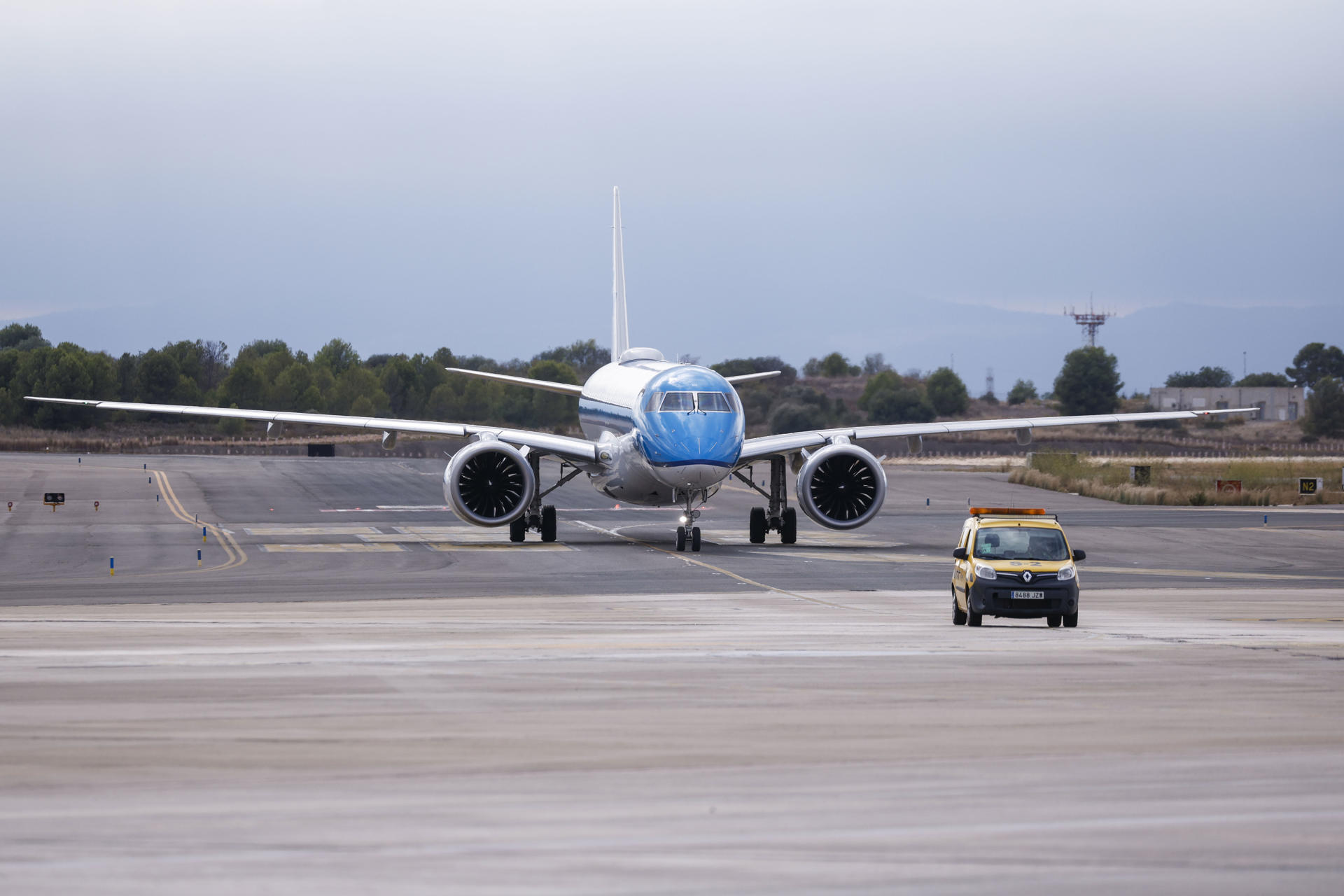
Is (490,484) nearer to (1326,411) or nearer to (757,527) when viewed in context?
(757,527)

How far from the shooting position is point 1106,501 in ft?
209

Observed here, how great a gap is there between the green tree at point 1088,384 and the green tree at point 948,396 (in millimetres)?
21565

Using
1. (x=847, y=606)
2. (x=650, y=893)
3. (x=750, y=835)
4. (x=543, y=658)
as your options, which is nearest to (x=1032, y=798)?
(x=750, y=835)

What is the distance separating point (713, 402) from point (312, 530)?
14.9 metres

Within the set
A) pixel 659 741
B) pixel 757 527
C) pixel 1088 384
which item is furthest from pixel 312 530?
pixel 1088 384

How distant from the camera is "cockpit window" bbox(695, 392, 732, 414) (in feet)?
119

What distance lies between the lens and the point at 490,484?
3925 cm

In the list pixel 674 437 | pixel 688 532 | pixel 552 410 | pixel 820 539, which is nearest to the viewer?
pixel 674 437

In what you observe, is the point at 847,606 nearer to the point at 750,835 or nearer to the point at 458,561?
the point at 458,561

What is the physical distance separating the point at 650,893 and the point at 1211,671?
10.3 metres

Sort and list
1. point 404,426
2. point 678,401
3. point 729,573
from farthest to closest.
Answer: point 404,426
point 678,401
point 729,573

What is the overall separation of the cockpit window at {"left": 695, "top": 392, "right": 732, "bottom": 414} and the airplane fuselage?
0.06ft

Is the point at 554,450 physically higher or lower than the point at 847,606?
higher

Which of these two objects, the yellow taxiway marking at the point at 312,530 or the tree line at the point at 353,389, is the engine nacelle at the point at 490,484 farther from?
the tree line at the point at 353,389
